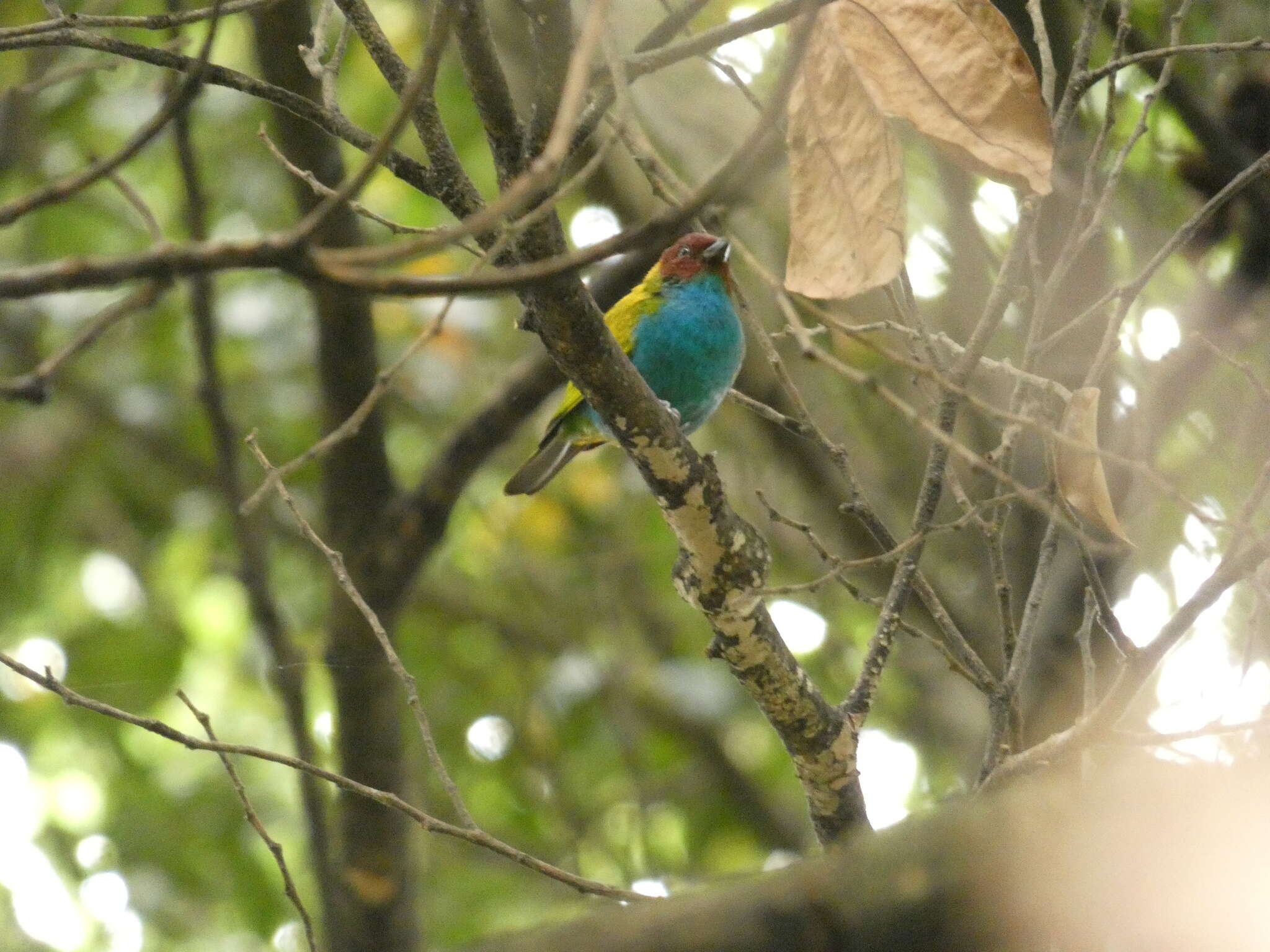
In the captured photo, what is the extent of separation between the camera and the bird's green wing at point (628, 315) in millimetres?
4562

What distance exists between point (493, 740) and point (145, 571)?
1913mm

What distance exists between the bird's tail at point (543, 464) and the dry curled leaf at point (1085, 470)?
265 cm

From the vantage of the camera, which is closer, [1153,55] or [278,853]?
[1153,55]

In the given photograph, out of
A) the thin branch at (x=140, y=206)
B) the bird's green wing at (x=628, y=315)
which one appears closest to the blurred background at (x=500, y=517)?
the bird's green wing at (x=628, y=315)

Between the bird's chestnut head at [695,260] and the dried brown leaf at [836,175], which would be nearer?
Result: the dried brown leaf at [836,175]

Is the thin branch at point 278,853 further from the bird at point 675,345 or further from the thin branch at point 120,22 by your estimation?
the bird at point 675,345

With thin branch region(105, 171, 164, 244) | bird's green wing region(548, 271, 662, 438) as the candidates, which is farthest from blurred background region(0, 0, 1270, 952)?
thin branch region(105, 171, 164, 244)

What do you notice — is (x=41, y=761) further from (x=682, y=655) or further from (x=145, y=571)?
(x=682, y=655)

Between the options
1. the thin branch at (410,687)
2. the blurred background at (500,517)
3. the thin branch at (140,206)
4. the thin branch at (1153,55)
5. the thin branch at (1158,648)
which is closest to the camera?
the thin branch at (140,206)

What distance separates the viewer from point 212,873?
5383 millimetres

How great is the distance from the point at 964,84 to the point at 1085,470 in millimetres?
604

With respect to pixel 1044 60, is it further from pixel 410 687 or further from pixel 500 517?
pixel 500 517

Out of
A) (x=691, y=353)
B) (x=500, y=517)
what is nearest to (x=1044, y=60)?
(x=691, y=353)

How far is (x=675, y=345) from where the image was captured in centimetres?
450
